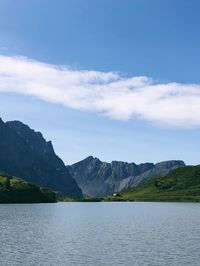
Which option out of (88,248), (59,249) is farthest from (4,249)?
(88,248)

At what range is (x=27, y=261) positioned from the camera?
74.5 metres

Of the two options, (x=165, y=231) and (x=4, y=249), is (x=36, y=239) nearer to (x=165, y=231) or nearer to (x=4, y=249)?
(x=4, y=249)

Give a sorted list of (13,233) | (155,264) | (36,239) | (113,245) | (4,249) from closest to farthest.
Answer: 1. (155,264)
2. (4,249)
3. (113,245)
4. (36,239)
5. (13,233)

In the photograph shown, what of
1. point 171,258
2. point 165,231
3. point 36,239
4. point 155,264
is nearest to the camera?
point 155,264

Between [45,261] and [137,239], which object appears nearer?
[45,261]

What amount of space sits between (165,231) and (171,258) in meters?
48.2

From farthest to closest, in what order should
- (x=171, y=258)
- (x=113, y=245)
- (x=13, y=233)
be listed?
(x=13, y=233) → (x=113, y=245) → (x=171, y=258)

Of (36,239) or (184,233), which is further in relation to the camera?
(184,233)

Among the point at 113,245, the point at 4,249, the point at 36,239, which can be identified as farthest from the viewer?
the point at 36,239

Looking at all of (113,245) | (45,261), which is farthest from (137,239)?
(45,261)

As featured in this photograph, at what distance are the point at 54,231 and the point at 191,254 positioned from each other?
1991 inches

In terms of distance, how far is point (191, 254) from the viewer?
82875 mm

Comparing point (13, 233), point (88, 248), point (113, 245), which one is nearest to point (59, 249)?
point (88, 248)

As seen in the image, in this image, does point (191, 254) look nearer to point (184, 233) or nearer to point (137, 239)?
point (137, 239)
